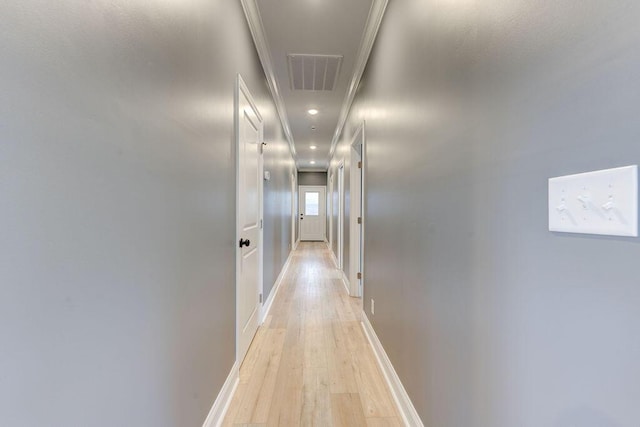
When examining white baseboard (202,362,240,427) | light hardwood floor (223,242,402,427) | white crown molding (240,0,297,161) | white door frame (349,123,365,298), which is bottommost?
light hardwood floor (223,242,402,427)

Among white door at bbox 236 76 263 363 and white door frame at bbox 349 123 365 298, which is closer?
white door at bbox 236 76 263 363

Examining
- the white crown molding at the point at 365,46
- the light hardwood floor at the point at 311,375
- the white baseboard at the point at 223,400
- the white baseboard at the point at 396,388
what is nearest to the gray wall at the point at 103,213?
the white baseboard at the point at 223,400

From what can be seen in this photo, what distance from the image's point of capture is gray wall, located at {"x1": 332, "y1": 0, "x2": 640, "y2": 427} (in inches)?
21.0

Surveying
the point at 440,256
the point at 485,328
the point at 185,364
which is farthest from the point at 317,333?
the point at 485,328

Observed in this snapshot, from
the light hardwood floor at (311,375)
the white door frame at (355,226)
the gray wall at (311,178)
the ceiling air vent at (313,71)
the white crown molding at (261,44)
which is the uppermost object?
the ceiling air vent at (313,71)

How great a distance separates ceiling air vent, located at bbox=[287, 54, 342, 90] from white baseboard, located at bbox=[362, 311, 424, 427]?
8.61 ft

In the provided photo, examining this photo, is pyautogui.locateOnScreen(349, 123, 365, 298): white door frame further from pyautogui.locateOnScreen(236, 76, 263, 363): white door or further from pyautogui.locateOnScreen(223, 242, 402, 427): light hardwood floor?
pyautogui.locateOnScreen(236, 76, 263, 363): white door

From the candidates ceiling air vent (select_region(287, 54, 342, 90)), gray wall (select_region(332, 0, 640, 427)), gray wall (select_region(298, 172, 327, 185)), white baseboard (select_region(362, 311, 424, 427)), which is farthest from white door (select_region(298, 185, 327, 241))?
gray wall (select_region(332, 0, 640, 427))

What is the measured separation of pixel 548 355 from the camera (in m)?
0.68

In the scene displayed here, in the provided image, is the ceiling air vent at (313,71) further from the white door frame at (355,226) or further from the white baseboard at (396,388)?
the white baseboard at (396,388)

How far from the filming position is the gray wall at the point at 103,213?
542mm

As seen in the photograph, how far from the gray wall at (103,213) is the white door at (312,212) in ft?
28.7

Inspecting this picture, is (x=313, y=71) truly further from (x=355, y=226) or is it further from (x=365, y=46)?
(x=355, y=226)

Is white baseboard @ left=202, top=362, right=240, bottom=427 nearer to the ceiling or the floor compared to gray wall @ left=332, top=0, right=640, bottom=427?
nearer to the floor
